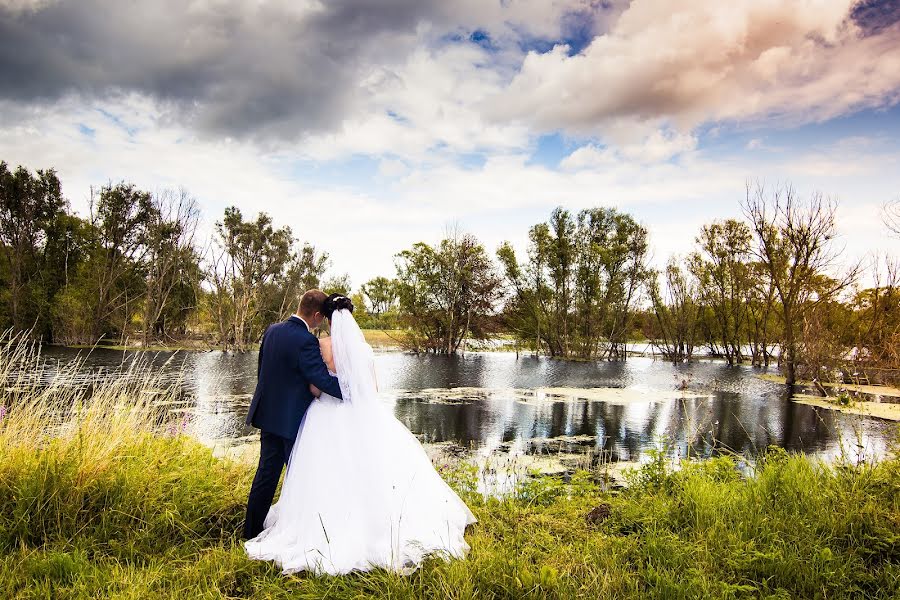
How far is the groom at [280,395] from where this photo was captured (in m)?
3.58

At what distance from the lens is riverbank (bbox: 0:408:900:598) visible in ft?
9.46

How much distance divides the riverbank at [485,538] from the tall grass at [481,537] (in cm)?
1

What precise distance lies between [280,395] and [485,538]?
2.03 meters

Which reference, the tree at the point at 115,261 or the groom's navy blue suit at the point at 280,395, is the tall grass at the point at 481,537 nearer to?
the groom's navy blue suit at the point at 280,395

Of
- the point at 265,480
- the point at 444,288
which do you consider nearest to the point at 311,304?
the point at 265,480

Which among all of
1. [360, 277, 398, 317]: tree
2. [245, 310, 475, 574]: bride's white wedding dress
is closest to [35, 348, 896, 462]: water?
[245, 310, 475, 574]: bride's white wedding dress

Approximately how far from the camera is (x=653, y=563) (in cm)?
330

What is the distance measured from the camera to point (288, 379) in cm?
367

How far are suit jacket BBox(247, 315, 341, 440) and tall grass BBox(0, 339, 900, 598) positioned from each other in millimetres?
976

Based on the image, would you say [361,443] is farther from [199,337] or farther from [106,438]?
[199,337]

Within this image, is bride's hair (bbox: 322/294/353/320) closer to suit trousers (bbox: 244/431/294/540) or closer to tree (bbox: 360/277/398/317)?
suit trousers (bbox: 244/431/294/540)

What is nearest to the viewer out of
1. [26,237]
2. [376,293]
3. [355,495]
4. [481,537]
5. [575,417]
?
[355,495]

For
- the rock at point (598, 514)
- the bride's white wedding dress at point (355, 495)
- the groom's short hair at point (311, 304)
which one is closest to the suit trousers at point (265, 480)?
the bride's white wedding dress at point (355, 495)

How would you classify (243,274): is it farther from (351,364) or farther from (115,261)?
(351,364)
